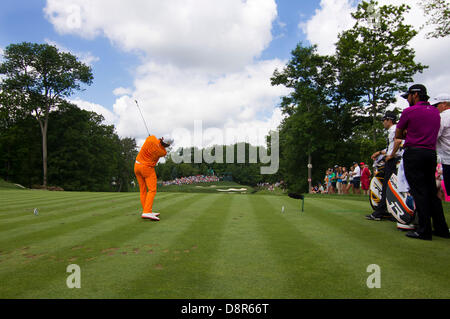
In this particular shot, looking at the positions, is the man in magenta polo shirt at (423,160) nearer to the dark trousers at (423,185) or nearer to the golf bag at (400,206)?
the dark trousers at (423,185)

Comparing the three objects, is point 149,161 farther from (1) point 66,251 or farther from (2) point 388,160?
(2) point 388,160

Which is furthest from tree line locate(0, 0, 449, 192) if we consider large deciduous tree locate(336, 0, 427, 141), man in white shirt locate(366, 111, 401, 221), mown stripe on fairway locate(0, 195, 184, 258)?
mown stripe on fairway locate(0, 195, 184, 258)

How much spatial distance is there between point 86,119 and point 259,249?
5517 cm

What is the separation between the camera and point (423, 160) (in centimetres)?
545

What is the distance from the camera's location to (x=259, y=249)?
4.83 metres

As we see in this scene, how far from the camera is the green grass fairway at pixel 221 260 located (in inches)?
124

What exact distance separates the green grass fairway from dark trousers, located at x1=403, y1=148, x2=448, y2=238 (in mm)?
388

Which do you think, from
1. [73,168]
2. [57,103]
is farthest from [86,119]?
[73,168]

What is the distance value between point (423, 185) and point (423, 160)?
46cm

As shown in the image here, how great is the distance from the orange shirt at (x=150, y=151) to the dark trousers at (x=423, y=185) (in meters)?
5.77

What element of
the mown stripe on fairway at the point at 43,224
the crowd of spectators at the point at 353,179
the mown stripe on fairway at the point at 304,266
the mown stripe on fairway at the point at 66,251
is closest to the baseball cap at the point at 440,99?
the mown stripe on fairway at the point at 304,266

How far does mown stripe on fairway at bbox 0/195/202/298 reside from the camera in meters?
3.35

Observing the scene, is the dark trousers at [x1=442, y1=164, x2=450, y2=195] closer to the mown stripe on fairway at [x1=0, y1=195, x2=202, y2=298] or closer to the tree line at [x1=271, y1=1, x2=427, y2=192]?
the mown stripe on fairway at [x1=0, y1=195, x2=202, y2=298]
